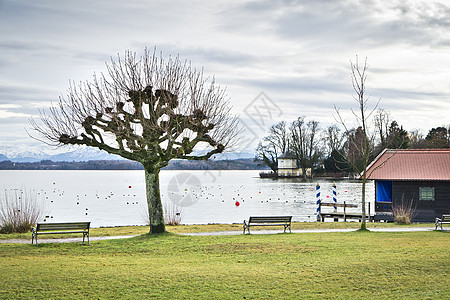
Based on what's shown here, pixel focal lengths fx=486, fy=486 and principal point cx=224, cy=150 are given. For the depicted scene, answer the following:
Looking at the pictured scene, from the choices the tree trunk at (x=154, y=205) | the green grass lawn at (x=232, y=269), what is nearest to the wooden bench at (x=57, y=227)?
the green grass lawn at (x=232, y=269)

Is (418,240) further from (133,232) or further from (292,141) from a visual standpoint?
(292,141)

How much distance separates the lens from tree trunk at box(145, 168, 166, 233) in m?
20.2

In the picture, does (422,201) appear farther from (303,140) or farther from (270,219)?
(303,140)

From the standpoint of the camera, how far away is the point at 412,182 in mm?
30406

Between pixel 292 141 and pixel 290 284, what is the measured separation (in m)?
80.6

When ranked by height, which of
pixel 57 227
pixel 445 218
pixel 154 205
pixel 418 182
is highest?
pixel 418 182

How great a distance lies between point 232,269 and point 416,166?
22316mm

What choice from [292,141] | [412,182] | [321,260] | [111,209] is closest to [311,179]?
[292,141]

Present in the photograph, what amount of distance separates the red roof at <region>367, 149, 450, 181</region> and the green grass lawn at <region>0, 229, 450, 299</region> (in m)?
13.1

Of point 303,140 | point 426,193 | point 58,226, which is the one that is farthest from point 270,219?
point 303,140

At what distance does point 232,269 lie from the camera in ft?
38.7

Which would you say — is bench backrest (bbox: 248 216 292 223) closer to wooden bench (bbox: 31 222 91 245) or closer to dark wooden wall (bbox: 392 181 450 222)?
wooden bench (bbox: 31 222 91 245)

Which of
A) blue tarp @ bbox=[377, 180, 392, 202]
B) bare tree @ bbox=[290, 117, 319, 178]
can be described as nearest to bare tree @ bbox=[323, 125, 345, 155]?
bare tree @ bbox=[290, 117, 319, 178]

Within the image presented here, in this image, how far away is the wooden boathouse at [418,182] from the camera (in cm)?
2944
